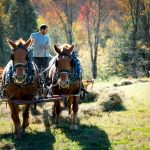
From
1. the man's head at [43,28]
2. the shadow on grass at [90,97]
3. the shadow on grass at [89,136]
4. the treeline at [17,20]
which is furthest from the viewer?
the treeline at [17,20]

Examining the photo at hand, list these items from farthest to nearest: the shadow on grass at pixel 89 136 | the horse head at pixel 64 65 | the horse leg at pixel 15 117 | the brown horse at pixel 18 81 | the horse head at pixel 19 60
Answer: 1. the horse leg at pixel 15 117
2. the horse head at pixel 64 65
3. the shadow on grass at pixel 89 136
4. the brown horse at pixel 18 81
5. the horse head at pixel 19 60

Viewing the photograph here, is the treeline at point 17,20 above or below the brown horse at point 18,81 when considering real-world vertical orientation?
above

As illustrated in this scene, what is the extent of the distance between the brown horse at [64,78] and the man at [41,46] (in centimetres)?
144

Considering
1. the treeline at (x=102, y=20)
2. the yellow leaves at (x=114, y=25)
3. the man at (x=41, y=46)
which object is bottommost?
the man at (x=41, y=46)

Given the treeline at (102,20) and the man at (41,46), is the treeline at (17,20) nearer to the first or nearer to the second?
the treeline at (102,20)

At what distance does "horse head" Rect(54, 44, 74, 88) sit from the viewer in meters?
9.73

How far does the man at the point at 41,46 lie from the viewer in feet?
41.3

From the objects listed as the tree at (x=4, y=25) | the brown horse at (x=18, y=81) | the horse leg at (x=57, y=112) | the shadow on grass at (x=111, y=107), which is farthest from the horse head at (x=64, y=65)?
the tree at (x=4, y=25)

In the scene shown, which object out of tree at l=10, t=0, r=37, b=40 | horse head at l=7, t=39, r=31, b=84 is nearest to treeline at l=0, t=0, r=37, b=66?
tree at l=10, t=0, r=37, b=40

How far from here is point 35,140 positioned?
32.2ft

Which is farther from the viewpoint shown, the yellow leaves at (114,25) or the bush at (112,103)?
the yellow leaves at (114,25)

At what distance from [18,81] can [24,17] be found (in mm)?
28813

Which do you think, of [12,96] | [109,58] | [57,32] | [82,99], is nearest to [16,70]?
[12,96]

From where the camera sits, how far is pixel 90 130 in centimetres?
1064
